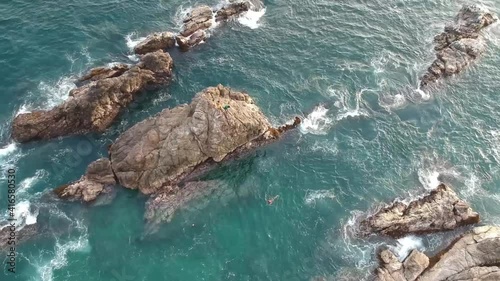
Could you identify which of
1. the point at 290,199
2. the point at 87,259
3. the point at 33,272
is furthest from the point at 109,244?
the point at 290,199

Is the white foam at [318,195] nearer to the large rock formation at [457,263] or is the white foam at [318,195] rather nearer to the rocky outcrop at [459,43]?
the large rock formation at [457,263]

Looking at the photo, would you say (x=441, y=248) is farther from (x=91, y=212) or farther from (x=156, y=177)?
(x=91, y=212)

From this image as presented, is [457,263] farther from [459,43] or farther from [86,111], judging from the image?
[86,111]

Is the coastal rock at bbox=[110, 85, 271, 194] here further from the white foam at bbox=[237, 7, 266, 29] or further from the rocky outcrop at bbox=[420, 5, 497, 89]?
the rocky outcrop at bbox=[420, 5, 497, 89]

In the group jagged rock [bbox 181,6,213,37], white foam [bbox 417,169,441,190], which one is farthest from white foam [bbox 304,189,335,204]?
jagged rock [bbox 181,6,213,37]

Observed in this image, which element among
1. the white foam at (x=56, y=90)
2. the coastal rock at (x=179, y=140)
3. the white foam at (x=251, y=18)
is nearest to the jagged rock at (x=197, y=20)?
the white foam at (x=251, y=18)
